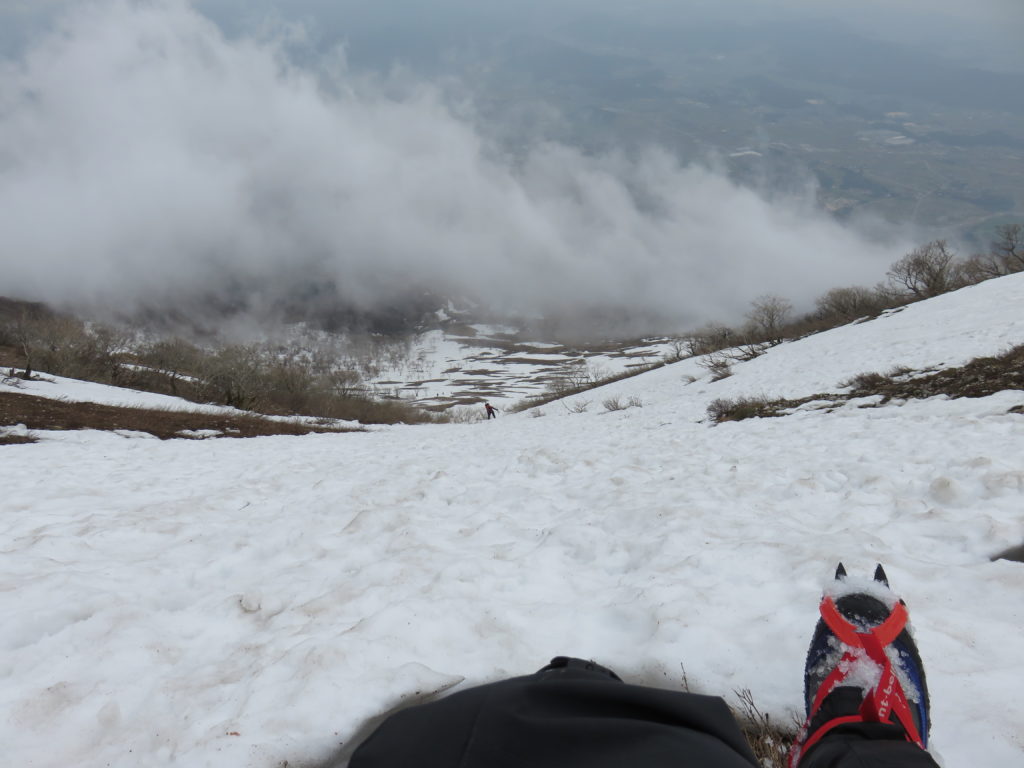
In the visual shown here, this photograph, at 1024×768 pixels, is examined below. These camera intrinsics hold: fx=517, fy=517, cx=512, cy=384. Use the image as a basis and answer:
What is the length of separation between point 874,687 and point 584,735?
1.39m

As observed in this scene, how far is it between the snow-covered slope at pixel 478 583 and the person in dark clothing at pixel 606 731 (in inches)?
14.8

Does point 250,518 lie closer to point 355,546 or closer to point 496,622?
point 355,546

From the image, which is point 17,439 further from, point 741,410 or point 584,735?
point 741,410

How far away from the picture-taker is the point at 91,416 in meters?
17.3

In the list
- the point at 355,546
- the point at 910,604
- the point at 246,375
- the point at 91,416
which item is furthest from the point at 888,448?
the point at 246,375

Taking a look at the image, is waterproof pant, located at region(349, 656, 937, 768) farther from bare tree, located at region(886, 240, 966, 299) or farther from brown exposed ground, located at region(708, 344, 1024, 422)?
bare tree, located at region(886, 240, 966, 299)

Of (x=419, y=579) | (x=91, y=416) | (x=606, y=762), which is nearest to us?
(x=606, y=762)

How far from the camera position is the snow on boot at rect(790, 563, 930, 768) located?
2123 millimetres

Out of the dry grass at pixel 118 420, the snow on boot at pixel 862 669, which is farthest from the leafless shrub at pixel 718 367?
the snow on boot at pixel 862 669

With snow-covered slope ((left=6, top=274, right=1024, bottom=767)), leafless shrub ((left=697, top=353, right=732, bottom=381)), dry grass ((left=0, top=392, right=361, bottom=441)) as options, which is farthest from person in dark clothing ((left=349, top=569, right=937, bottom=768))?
leafless shrub ((left=697, top=353, right=732, bottom=381))

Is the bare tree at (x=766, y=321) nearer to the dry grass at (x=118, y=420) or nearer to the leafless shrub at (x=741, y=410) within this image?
the leafless shrub at (x=741, y=410)

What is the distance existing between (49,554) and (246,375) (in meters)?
32.8

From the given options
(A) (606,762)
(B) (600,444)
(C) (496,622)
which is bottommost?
(C) (496,622)

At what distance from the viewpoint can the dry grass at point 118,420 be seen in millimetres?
15670
